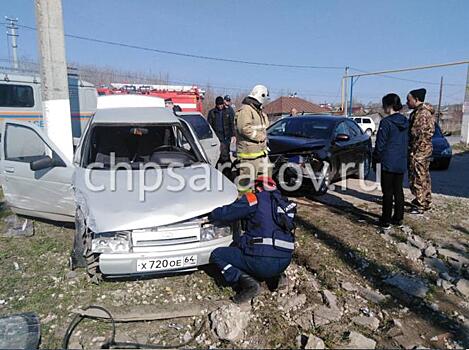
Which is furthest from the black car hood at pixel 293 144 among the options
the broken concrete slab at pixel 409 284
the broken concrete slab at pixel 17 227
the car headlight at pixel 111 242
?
the broken concrete slab at pixel 17 227

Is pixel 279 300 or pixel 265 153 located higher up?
pixel 265 153

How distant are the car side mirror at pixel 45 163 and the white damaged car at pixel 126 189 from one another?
0.01 metres

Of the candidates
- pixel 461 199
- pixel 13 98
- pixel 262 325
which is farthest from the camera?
pixel 13 98

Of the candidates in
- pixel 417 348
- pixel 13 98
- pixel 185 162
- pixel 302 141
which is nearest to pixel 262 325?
pixel 417 348

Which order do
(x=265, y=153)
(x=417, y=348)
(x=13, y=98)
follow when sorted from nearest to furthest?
(x=417, y=348) < (x=265, y=153) < (x=13, y=98)

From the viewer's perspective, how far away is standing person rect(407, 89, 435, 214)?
4691mm

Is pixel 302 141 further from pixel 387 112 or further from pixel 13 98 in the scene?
pixel 13 98

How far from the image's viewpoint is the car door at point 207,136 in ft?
21.8

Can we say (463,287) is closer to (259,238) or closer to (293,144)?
(259,238)

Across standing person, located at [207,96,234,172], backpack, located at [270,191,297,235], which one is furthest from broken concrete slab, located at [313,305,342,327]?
standing person, located at [207,96,234,172]

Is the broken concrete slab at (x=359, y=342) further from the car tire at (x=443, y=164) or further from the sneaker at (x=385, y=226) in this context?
the car tire at (x=443, y=164)

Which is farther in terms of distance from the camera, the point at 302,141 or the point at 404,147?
the point at 302,141

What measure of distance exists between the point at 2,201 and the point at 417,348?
21.4 feet

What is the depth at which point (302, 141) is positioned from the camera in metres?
5.89
